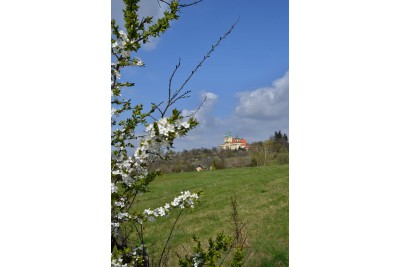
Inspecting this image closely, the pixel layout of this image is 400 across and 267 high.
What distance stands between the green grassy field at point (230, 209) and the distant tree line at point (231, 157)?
0.05m

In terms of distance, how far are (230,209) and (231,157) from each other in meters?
0.44

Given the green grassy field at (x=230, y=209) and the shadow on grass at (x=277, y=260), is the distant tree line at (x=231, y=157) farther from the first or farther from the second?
the shadow on grass at (x=277, y=260)

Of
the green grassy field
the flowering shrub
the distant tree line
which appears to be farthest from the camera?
the green grassy field

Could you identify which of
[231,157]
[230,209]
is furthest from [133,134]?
[230,209]

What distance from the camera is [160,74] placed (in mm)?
1820

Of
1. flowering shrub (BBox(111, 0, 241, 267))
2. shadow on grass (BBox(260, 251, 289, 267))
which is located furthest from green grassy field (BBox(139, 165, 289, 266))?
flowering shrub (BBox(111, 0, 241, 267))

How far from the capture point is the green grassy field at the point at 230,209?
2.08 meters

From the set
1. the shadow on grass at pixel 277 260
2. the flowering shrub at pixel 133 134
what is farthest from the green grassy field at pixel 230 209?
the flowering shrub at pixel 133 134

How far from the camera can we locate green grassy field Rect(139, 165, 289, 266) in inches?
82.0

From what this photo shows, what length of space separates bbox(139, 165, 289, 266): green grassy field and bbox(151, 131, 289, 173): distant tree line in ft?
0.17

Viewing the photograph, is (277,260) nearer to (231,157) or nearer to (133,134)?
(231,157)

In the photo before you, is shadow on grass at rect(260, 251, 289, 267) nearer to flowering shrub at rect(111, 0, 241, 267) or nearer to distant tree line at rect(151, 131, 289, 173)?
distant tree line at rect(151, 131, 289, 173)
